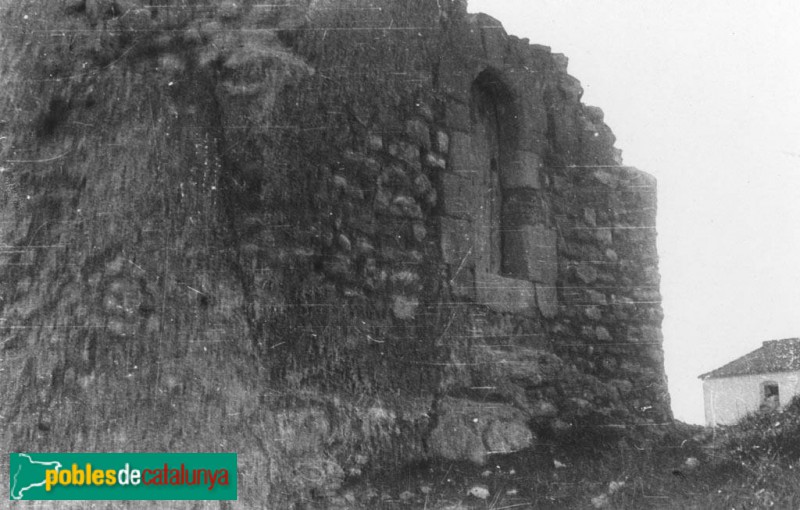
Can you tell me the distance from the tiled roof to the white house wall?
94 mm

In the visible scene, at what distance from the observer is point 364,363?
14.3ft

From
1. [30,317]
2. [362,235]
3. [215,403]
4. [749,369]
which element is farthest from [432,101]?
[749,369]

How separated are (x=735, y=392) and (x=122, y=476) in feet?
46.6

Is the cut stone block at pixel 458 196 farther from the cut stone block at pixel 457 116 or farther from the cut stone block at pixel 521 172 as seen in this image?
the cut stone block at pixel 521 172

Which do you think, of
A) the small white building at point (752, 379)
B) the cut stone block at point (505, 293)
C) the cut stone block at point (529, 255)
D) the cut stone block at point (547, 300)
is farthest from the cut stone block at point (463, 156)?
the small white building at point (752, 379)

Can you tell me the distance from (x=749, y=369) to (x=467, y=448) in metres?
12.0

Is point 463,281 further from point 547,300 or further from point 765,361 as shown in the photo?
point 765,361

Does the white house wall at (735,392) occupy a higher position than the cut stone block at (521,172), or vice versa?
the cut stone block at (521,172)

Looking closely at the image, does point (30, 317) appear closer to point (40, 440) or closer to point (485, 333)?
point (40, 440)

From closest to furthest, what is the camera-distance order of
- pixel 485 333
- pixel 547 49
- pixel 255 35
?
pixel 255 35
pixel 485 333
pixel 547 49

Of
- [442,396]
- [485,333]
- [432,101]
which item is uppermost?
[432,101]

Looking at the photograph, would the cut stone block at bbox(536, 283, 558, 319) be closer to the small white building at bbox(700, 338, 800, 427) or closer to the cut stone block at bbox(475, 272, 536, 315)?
the cut stone block at bbox(475, 272, 536, 315)

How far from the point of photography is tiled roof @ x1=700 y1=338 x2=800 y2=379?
13117mm

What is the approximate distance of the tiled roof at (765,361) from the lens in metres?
13.1
